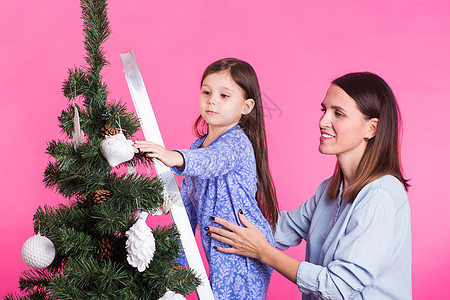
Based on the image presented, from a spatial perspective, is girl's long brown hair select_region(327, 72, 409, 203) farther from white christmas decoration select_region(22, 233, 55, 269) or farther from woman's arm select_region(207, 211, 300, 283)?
white christmas decoration select_region(22, 233, 55, 269)

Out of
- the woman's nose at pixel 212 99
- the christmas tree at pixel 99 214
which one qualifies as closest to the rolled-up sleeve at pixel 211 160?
the woman's nose at pixel 212 99

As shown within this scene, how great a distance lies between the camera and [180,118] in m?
2.64

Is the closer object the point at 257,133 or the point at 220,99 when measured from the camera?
the point at 220,99

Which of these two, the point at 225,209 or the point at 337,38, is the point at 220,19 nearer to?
the point at 337,38

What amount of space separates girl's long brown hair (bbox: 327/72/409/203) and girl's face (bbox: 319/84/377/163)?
0.02 m

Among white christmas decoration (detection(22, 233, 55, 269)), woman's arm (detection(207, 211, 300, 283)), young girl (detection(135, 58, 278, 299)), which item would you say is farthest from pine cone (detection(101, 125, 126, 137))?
woman's arm (detection(207, 211, 300, 283))

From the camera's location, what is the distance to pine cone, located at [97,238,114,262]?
0.93 m

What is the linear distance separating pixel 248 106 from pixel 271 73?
43.4 inches

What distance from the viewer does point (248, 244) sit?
4.83 feet

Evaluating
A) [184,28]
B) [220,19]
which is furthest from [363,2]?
[184,28]

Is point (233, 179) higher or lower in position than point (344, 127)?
lower

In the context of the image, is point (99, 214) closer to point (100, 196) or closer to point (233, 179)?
point (100, 196)

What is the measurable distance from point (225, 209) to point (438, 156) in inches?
74.4

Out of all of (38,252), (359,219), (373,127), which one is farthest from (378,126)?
(38,252)
